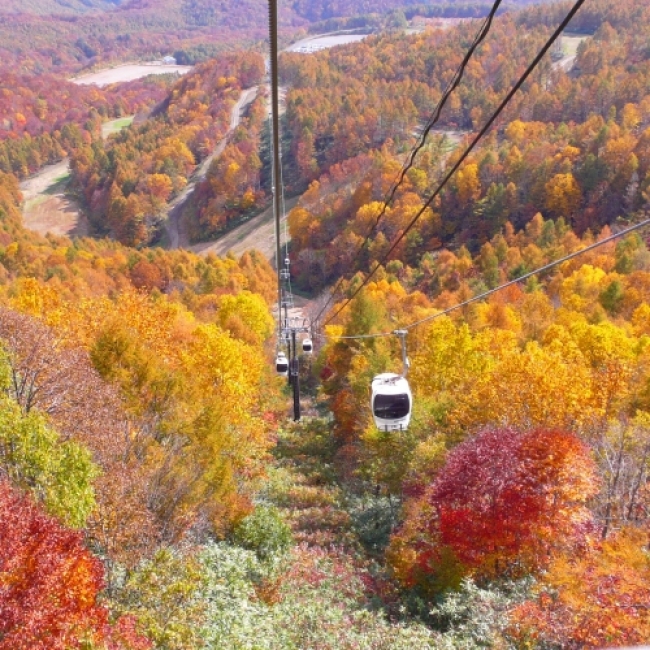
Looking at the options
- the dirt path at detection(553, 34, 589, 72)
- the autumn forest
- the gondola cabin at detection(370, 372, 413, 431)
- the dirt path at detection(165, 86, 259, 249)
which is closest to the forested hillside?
the dirt path at detection(165, 86, 259, 249)

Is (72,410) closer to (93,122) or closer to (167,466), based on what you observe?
(167,466)

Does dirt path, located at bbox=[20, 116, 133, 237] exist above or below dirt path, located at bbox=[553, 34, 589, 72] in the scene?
below

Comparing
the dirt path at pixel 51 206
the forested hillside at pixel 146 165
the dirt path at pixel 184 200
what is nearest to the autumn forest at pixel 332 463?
the dirt path at pixel 184 200

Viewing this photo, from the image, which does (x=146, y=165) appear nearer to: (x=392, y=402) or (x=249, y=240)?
(x=249, y=240)

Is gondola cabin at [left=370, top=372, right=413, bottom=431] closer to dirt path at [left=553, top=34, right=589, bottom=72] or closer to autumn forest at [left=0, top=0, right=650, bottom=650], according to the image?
autumn forest at [left=0, top=0, right=650, bottom=650]

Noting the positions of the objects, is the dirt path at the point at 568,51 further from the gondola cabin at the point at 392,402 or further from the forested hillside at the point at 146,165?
the gondola cabin at the point at 392,402

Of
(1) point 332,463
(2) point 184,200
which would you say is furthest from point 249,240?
(1) point 332,463

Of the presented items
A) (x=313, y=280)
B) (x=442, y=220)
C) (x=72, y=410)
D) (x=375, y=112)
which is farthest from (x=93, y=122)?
(x=72, y=410)
